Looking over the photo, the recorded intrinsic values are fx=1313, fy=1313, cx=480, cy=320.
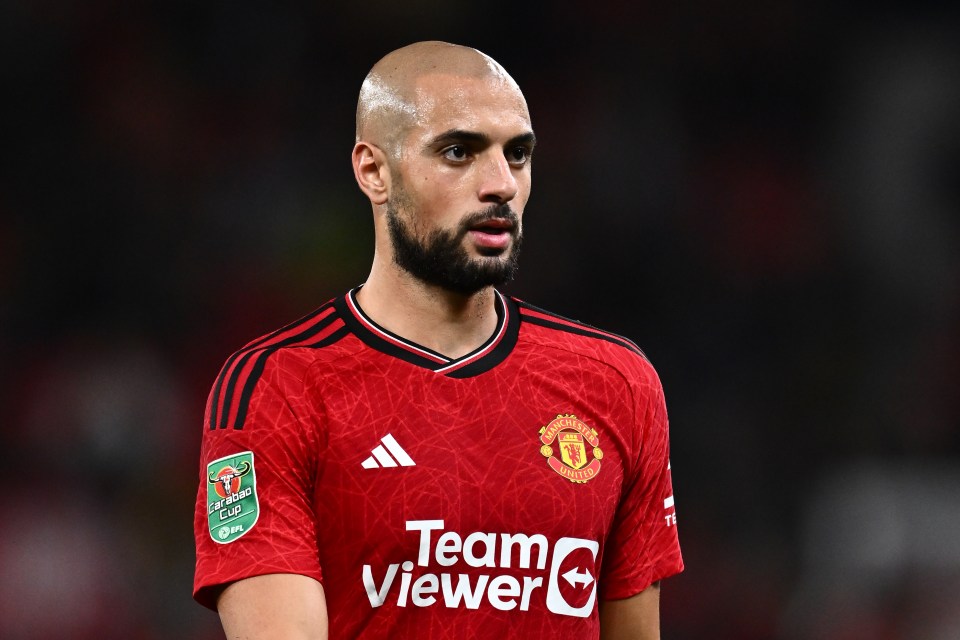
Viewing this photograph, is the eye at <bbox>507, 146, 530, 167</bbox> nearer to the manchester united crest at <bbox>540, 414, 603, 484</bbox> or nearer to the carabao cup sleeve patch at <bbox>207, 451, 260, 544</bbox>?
the manchester united crest at <bbox>540, 414, 603, 484</bbox>

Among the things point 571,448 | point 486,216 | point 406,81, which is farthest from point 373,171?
point 571,448

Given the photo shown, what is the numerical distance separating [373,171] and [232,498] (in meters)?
0.77

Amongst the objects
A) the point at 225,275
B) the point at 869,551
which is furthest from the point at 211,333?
the point at 869,551

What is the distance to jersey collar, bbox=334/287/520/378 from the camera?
2748mm

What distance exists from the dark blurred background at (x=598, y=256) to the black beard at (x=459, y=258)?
2.96 meters

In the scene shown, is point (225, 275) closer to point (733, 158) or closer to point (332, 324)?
point (733, 158)

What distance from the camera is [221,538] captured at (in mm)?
2531

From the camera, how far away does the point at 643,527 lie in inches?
114

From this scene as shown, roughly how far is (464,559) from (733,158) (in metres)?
4.56

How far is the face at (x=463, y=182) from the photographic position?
8.75 ft

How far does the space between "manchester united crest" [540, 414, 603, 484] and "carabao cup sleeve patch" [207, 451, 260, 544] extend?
60 centimetres

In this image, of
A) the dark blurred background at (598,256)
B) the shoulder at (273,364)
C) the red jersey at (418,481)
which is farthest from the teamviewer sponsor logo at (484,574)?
the dark blurred background at (598,256)

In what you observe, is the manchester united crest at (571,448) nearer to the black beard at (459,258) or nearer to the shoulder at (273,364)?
the black beard at (459,258)

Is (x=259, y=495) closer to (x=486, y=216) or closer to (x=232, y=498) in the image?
(x=232, y=498)
